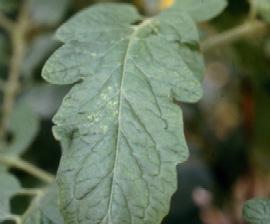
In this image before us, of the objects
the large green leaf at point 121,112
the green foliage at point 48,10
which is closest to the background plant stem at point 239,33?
the large green leaf at point 121,112

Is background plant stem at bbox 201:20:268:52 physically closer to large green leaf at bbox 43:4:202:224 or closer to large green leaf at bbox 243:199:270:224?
large green leaf at bbox 43:4:202:224

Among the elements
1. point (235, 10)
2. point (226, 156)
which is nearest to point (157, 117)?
point (235, 10)

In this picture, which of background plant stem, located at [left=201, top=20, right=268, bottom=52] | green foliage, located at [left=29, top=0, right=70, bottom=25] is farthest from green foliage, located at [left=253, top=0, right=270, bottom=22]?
green foliage, located at [left=29, top=0, right=70, bottom=25]

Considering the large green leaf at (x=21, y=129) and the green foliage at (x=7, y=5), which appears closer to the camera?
the large green leaf at (x=21, y=129)

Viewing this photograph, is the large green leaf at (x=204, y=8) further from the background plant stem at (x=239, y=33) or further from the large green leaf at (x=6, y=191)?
the large green leaf at (x=6, y=191)

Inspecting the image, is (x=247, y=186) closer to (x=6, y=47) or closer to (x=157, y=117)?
(x=6, y=47)

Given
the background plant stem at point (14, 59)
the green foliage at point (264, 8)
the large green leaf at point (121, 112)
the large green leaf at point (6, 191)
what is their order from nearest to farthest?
the large green leaf at point (121, 112) → the large green leaf at point (6, 191) → the green foliage at point (264, 8) → the background plant stem at point (14, 59)
